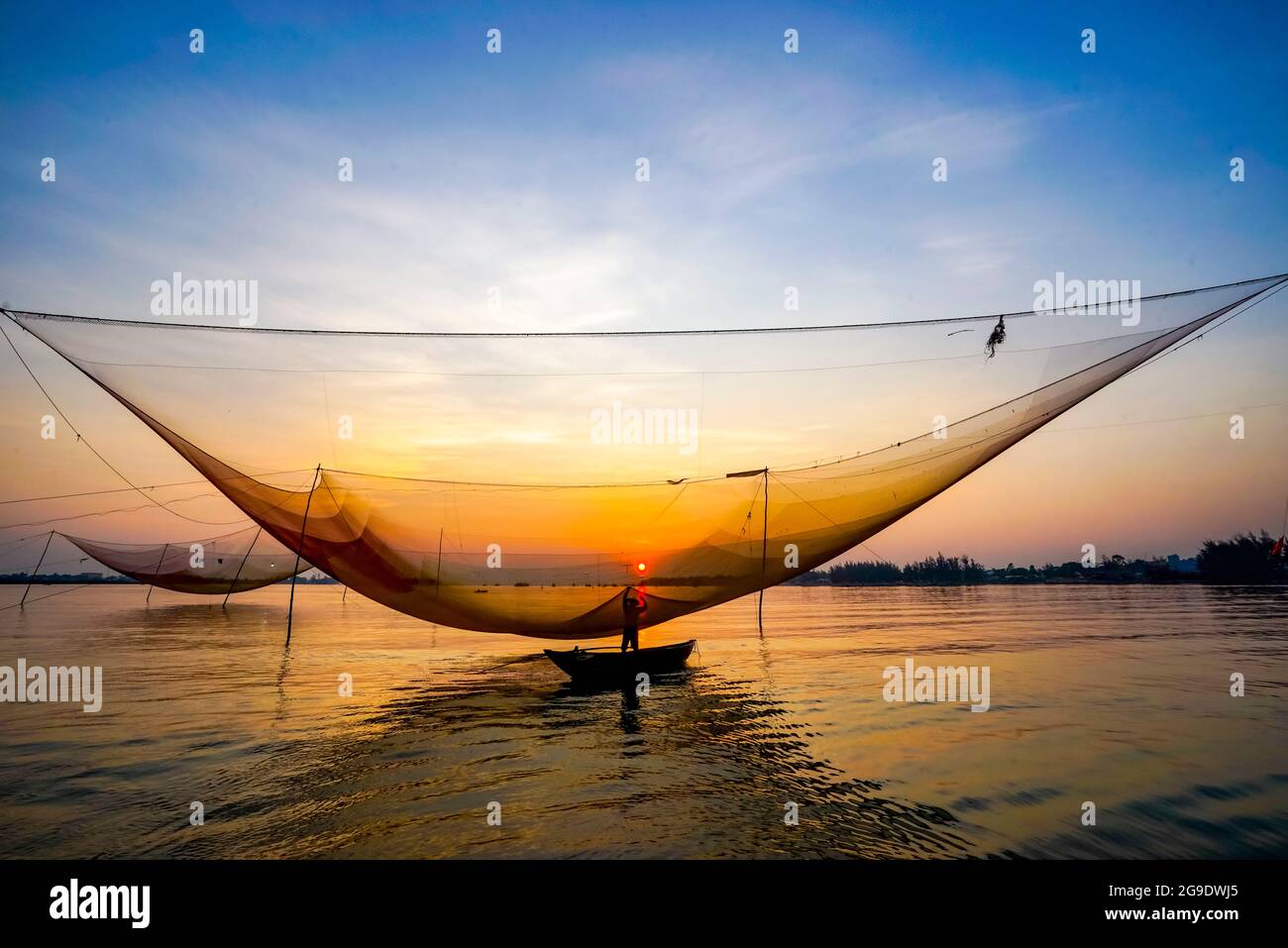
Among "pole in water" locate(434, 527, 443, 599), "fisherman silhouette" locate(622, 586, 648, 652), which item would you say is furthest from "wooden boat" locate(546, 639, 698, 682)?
"pole in water" locate(434, 527, 443, 599)

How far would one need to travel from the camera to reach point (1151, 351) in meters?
11.9

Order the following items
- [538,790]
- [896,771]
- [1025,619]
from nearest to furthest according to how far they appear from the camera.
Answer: [538,790] → [896,771] → [1025,619]

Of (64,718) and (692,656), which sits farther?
(692,656)

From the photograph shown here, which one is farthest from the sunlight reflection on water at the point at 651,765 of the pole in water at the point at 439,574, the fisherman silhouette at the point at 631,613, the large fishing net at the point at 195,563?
the large fishing net at the point at 195,563

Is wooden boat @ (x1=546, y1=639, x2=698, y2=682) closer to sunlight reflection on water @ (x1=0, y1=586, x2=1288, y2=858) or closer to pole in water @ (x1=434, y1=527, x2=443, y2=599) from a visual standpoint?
sunlight reflection on water @ (x1=0, y1=586, x2=1288, y2=858)

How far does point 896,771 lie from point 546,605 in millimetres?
9082

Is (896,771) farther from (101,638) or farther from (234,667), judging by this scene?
(101,638)

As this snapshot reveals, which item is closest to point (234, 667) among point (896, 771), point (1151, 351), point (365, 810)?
point (365, 810)

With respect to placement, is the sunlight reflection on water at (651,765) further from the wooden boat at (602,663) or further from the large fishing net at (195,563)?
the large fishing net at (195,563)

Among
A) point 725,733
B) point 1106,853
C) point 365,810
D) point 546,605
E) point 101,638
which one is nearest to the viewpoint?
point 1106,853

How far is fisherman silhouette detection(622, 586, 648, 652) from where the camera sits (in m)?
15.9

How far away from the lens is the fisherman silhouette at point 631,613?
1586 cm
